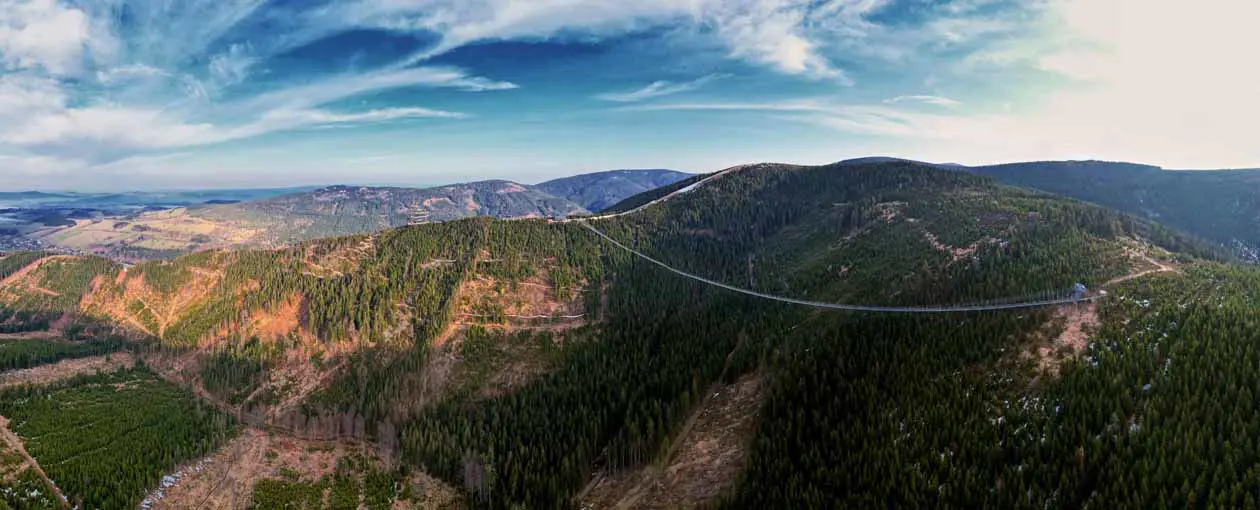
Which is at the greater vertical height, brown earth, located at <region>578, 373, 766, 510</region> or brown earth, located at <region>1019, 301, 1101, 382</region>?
brown earth, located at <region>1019, 301, 1101, 382</region>

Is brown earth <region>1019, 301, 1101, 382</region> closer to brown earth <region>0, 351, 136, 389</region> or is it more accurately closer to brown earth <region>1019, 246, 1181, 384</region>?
brown earth <region>1019, 246, 1181, 384</region>

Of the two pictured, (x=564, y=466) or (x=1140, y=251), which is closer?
(x=564, y=466)

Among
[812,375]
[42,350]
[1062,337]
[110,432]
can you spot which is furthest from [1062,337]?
[42,350]

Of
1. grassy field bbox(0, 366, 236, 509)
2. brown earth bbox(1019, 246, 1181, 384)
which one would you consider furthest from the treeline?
grassy field bbox(0, 366, 236, 509)

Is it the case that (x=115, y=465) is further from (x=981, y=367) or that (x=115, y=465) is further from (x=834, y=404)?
(x=981, y=367)

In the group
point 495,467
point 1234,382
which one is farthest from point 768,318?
point 1234,382
